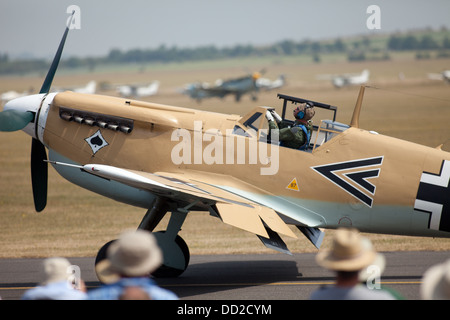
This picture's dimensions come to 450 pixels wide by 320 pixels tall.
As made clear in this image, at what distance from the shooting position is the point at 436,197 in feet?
26.8

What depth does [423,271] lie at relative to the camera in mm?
9359

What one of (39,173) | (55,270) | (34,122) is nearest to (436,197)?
(55,270)

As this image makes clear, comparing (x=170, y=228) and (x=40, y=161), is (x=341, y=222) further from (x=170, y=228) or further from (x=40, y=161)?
(x=40, y=161)

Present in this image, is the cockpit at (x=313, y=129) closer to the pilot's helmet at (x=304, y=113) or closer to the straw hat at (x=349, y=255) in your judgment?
the pilot's helmet at (x=304, y=113)

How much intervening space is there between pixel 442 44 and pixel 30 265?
14559 centimetres

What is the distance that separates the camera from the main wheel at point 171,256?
8.99 m

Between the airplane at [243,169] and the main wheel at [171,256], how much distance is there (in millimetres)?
16

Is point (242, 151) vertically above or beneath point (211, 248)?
above

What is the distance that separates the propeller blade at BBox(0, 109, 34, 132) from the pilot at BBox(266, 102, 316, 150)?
386 centimetres

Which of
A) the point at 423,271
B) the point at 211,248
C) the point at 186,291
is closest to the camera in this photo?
the point at 186,291

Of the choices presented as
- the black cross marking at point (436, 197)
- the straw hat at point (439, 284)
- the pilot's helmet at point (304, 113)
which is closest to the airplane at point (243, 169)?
the black cross marking at point (436, 197)

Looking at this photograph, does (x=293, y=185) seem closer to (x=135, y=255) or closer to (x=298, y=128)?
(x=298, y=128)
